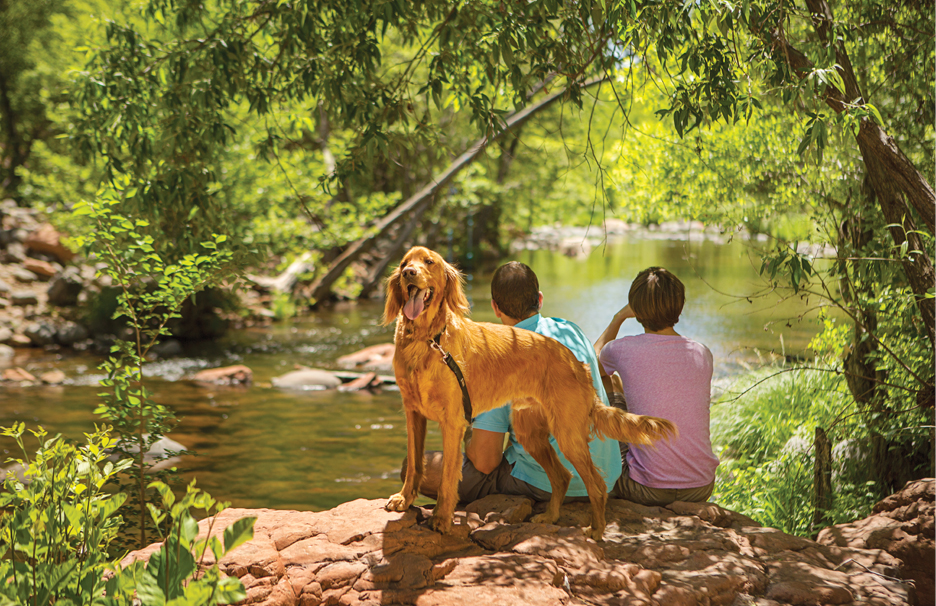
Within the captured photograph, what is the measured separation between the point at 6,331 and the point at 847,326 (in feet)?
48.4

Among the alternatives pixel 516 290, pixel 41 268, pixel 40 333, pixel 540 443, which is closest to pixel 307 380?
pixel 40 333

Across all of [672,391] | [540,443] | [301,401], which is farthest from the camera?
[301,401]

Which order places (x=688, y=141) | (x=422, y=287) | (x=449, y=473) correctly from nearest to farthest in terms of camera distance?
(x=422, y=287)
(x=449, y=473)
(x=688, y=141)

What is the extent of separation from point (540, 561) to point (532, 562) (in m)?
0.04

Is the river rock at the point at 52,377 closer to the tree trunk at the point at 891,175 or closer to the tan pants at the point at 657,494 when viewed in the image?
the tan pants at the point at 657,494

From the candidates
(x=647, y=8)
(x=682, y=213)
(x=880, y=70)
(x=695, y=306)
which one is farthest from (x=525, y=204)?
(x=647, y=8)

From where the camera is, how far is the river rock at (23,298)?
1576 cm

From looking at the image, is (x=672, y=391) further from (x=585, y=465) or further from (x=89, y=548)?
(x=89, y=548)

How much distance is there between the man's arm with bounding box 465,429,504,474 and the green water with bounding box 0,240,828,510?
1552mm

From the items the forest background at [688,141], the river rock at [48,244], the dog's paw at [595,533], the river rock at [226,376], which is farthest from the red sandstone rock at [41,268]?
the dog's paw at [595,533]

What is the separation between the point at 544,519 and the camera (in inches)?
144

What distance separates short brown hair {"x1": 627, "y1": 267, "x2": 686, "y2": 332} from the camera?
4.00 metres

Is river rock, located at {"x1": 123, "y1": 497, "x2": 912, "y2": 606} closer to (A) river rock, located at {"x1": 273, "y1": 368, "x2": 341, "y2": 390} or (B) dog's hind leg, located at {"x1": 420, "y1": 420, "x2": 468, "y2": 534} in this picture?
(B) dog's hind leg, located at {"x1": 420, "y1": 420, "x2": 468, "y2": 534}

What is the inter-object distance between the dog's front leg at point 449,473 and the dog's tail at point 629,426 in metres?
0.73
